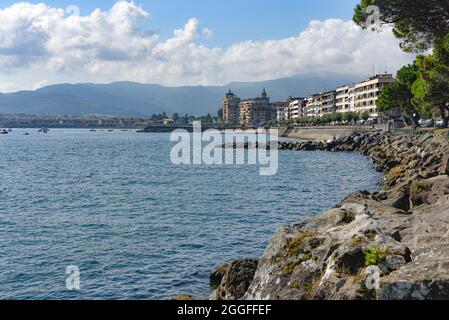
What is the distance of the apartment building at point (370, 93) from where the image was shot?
148750 mm

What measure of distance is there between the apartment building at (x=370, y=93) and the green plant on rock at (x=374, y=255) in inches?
5487

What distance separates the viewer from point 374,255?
9.06 m

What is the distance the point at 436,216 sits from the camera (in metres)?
15.9

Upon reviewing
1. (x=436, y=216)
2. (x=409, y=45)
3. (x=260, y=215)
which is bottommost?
(x=260, y=215)

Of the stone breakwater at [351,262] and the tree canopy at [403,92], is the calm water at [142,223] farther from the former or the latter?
the tree canopy at [403,92]

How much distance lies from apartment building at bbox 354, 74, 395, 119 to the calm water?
9444cm

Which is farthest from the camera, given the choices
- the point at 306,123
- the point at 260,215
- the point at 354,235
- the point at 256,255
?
the point at 306,123

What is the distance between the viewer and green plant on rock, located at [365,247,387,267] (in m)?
8.93

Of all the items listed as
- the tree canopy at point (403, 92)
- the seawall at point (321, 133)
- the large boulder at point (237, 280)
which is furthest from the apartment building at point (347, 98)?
the large boulder at point (237, 280)

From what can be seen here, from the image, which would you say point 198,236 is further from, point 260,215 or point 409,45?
point 409,45

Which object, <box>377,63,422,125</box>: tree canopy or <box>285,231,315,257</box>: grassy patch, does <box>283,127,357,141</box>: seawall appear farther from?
<box>285,231,315,257</box>: grassy patch

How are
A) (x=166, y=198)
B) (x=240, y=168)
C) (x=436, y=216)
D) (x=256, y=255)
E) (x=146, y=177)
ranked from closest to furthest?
(x=436, y=216) < (x=256, y=255) < (x=166, y=198) < (x=146, y=177) < (x=240, y=168)

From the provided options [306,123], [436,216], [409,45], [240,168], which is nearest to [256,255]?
[436,216]
